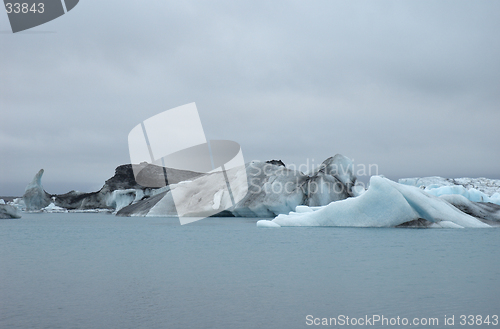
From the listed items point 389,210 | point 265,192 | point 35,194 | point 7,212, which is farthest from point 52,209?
point 389,210

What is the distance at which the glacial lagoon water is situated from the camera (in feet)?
14.3

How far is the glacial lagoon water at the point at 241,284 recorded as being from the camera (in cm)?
435

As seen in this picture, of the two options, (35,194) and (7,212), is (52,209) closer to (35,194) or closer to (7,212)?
(35,194)

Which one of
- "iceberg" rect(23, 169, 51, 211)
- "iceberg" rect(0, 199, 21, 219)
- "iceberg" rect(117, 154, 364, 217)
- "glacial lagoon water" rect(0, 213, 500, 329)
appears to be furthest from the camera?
"iceberg" rect(23, 169, 51, 211)

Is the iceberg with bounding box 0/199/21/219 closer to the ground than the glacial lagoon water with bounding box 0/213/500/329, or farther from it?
closer to the ground

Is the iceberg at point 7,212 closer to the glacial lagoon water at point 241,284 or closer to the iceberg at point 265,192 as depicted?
the iceberg at point 265,192

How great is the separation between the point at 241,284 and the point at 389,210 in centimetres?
1035

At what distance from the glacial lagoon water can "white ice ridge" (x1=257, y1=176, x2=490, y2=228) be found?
177 inches

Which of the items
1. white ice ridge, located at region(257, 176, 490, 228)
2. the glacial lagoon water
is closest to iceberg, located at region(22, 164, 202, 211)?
white ice ridge, located at region(257, 176, 490, 228)

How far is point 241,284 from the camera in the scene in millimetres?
5805

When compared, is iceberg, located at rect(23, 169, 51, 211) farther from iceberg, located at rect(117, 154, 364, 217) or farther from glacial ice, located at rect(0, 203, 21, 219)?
iceberg, located at rect(117, 154, 364, 217)

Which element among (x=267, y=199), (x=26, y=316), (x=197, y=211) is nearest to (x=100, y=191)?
(x=197, y=211)

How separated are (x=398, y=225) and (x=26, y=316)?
43.4ft

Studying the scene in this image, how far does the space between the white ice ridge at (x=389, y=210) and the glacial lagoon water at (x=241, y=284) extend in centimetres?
449
